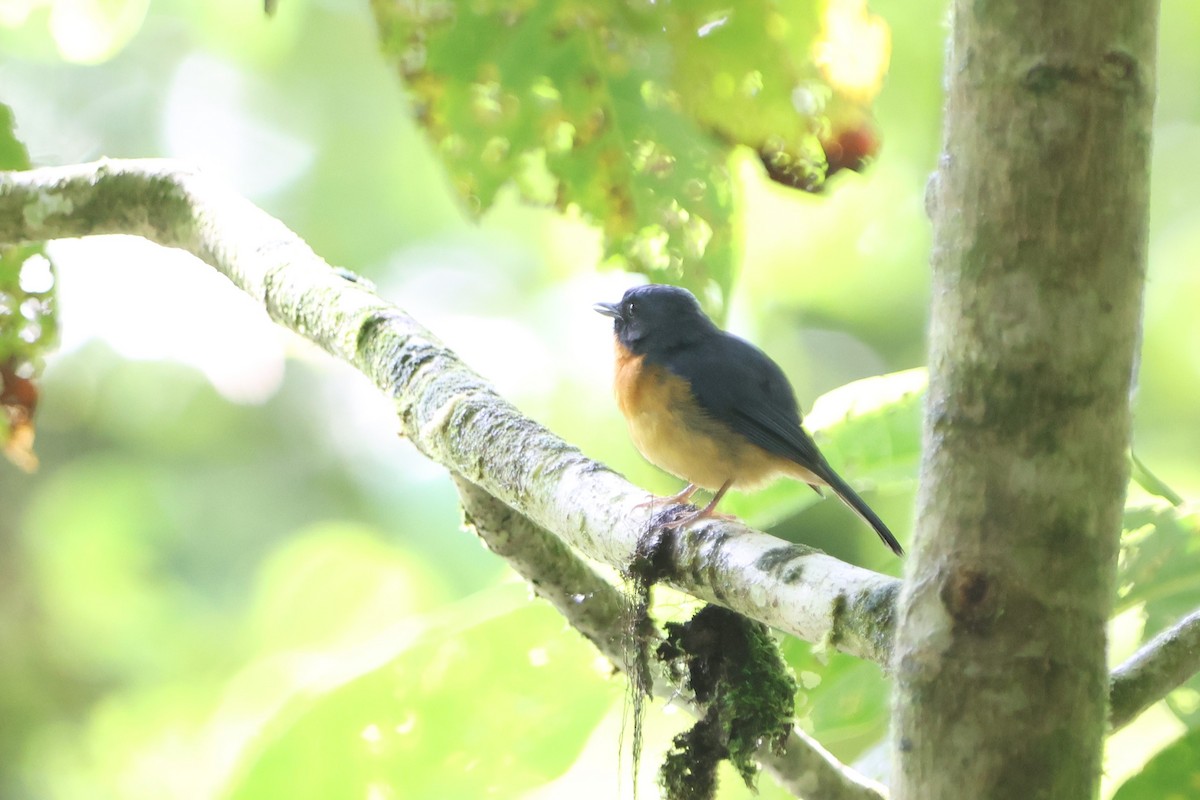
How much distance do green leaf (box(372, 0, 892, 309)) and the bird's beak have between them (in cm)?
108

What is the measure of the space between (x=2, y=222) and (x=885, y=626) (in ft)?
7.42

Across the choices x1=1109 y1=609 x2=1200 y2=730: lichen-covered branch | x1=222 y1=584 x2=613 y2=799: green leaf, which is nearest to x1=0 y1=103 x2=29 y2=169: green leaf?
x1=222 y1=584 x2=613 y2=799: green leaf

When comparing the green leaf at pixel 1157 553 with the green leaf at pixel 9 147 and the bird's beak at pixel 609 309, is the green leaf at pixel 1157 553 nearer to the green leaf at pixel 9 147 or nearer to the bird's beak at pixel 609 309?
the bird's beak at pixel 609 309

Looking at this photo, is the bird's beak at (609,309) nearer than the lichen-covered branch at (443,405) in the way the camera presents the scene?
No

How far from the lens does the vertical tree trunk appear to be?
0.94 metres

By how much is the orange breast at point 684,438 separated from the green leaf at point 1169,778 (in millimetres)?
1305

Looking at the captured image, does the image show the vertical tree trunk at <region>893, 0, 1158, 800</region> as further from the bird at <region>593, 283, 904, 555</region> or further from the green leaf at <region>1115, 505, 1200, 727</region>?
the bird at <region>593, 283, 904, 555</region>


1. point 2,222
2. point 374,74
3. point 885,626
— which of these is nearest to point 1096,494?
point 885,626

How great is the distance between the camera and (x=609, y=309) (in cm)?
370

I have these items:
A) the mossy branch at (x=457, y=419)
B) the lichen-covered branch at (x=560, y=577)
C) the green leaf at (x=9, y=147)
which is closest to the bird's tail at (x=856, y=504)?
the lichen-covered branch at (x=560, y=577)

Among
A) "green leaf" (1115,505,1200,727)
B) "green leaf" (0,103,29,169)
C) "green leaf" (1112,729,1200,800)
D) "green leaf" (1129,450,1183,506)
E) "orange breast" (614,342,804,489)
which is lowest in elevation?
"green leaf" (1112,729,1200,800)

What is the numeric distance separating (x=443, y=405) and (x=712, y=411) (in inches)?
45.9

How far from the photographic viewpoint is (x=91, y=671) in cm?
728

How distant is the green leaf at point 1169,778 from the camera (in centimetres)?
184
